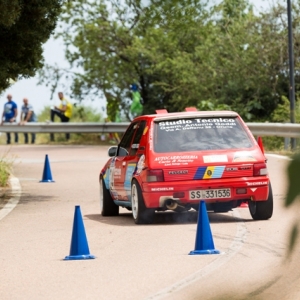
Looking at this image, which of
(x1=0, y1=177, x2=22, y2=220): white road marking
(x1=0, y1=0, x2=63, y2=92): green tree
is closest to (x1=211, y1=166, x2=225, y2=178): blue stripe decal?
(x1=0, y1=177, x2=22, y2=220): white road marking

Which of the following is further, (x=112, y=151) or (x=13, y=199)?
(x=13, y=199)

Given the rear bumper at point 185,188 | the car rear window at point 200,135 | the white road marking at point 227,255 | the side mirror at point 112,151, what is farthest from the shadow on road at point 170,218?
the car rear window at point 200,135

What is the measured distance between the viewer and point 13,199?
57.6ft

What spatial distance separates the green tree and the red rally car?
4374mm

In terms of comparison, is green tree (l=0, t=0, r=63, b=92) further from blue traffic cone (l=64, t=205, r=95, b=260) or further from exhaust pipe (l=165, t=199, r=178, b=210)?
blue traffic cone (l=64, t=205, r=95, b=260)

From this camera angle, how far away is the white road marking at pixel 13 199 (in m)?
15.2

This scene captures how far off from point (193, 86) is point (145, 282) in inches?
1016

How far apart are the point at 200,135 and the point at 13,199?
18.4ft

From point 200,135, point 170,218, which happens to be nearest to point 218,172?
point 200,135

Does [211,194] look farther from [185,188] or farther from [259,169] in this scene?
[259,169]

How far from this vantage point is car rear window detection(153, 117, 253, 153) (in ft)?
42.0

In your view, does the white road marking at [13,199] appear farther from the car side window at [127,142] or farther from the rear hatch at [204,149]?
the rear hatch at [204,149]

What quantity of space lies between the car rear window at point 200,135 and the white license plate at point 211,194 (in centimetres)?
59

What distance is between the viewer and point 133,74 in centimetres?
3666
